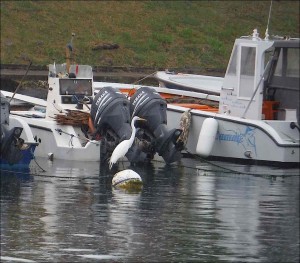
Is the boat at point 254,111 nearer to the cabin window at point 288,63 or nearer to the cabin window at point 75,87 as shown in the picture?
the cabin window at point 288,63

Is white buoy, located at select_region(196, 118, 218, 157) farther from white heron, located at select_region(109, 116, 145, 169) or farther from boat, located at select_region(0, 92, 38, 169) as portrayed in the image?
boat, located at select_region(0, 92, 38, 169)

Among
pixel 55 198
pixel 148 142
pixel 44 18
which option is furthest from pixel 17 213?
pixel 44 18

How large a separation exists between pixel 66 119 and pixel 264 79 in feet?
13.6

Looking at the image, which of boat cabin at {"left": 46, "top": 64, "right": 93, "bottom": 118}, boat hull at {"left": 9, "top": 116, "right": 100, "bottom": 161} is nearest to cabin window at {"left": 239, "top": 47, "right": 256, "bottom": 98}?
boat cabin at {"left": 46, "top": 64, "right": 93, "bottom": 118}

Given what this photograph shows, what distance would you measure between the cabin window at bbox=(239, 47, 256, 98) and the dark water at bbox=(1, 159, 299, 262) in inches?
72.1

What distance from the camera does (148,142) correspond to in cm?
2531

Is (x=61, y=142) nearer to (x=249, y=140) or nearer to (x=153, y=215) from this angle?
(x=249, y=140)

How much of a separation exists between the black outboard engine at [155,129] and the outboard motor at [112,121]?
37 cm

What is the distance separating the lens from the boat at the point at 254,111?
25109mm

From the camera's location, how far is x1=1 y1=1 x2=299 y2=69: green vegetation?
43656mm

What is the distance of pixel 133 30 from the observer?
154ft

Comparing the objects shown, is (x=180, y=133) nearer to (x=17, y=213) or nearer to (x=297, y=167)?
(x=297, y=167)

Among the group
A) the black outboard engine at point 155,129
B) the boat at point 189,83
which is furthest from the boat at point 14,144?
the boat at point 189,83

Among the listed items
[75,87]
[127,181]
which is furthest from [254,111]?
[127,181]
